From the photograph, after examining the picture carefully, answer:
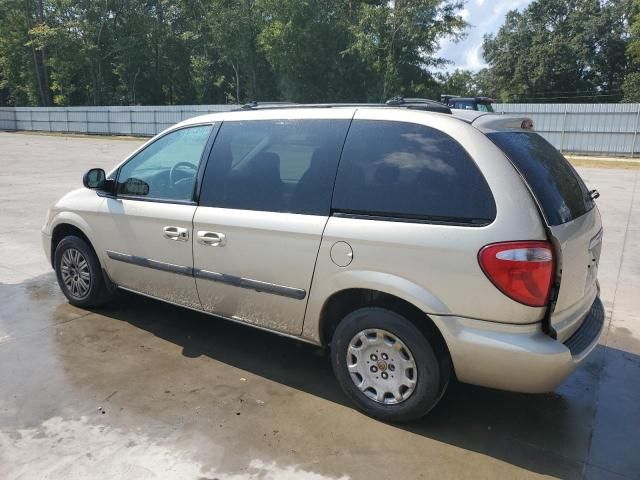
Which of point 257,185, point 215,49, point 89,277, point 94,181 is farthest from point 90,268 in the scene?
point 215,49

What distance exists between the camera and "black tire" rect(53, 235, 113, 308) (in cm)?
476

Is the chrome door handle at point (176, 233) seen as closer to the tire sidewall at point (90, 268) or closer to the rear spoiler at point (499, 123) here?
the tire sidewall at point (90, 268)

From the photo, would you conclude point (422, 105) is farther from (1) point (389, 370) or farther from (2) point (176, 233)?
(2) point (176, 233)

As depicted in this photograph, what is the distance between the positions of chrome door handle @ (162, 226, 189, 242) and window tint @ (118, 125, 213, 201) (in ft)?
0.78

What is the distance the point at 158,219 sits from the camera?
13.4 ft

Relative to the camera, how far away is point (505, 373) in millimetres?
2855

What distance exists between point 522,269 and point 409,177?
0.80 metres

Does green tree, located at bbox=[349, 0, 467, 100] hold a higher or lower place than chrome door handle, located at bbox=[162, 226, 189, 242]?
higher

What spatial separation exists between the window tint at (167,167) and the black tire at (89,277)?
0.70 metres

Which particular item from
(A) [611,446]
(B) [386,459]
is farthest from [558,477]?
(B) [386,459]

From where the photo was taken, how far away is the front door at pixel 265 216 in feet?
11.1

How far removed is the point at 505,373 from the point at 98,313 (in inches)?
144

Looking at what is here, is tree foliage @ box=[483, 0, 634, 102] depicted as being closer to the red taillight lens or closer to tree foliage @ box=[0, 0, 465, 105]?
tree foliage @ box=[0, 0, 465, 105]

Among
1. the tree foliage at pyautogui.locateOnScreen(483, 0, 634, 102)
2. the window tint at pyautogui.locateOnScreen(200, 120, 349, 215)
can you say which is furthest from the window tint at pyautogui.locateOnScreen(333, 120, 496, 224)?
the tree foliage at pyautogui.locateOnScreen(483, 0, 634, 102)
